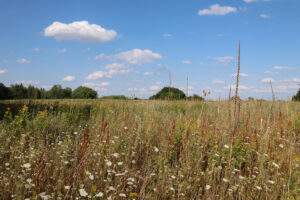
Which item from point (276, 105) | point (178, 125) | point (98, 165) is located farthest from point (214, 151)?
point (276, 105)

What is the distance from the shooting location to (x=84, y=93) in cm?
2348

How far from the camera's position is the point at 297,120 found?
555 cm

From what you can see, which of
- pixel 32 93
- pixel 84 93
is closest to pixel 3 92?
pixel 84 93

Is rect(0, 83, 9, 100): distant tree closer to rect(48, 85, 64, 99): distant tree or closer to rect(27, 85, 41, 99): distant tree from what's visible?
rect(27, 85, 41, 99): distant tree

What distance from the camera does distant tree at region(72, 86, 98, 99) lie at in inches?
908

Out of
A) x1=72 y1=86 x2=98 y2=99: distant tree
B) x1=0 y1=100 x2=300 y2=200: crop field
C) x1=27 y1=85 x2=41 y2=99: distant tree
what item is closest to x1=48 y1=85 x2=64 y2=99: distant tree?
x1=27 y1=85 x2=41 y2=99: distant tree

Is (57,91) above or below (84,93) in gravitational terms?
above

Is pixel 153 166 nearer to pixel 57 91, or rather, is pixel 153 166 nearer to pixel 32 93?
pixel 32 93

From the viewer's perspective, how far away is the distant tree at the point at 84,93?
23.1 m

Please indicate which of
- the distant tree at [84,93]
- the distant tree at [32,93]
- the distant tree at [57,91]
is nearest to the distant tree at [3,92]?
the distant tree at [32,93]

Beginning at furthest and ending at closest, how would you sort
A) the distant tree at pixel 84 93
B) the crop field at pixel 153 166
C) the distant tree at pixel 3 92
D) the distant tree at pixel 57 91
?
the distant tree at pixel 57 91 → the distant tree at pixel 84 93 → the distant tree at pixel 3 92 → the crop field at pixel 153 166

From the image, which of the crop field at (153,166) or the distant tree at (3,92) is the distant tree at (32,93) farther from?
the crop field at (153,166)

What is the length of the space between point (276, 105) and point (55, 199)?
30.3ft

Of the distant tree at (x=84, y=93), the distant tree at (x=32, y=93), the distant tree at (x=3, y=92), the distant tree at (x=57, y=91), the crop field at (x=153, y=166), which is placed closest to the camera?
the crop field at (x=153, y=166)
